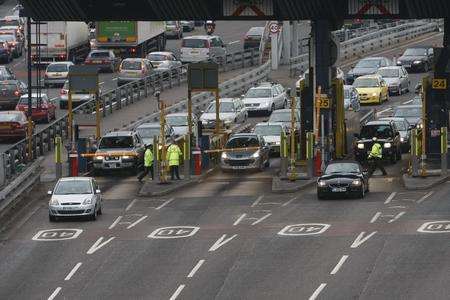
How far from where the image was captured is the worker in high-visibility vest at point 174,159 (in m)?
60.4

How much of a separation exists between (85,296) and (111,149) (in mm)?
22527

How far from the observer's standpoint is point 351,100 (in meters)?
78.2

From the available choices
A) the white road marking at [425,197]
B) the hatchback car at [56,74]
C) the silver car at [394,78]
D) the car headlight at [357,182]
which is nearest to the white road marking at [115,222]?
the car headlight at [357,182]

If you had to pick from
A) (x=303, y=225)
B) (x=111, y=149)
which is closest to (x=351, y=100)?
(x=111, y=149)

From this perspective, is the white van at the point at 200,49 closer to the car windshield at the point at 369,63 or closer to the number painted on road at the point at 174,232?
the car windshield at the point at 369,63

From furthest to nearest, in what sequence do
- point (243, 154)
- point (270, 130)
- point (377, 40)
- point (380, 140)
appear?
→ point (377, 40) → point (270, 130) → point (380, 140) → point (243, 154)

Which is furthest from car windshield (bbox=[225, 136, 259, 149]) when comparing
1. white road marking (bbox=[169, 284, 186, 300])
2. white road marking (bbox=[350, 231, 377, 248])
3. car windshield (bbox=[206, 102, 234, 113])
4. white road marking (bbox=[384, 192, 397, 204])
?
white road marking (bbox=[169, 284, 186, 300])

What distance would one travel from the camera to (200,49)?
101 m

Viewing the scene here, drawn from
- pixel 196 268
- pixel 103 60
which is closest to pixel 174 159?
pixel 196 268

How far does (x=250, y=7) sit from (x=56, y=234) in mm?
14932

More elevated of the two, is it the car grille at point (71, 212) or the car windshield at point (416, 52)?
the car windshield at point (416, 52)

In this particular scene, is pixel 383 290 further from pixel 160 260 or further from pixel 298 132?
pixel 298 132

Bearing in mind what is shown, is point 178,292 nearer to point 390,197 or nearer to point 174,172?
point 390,197

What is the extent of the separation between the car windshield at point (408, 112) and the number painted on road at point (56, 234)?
25396 mm
